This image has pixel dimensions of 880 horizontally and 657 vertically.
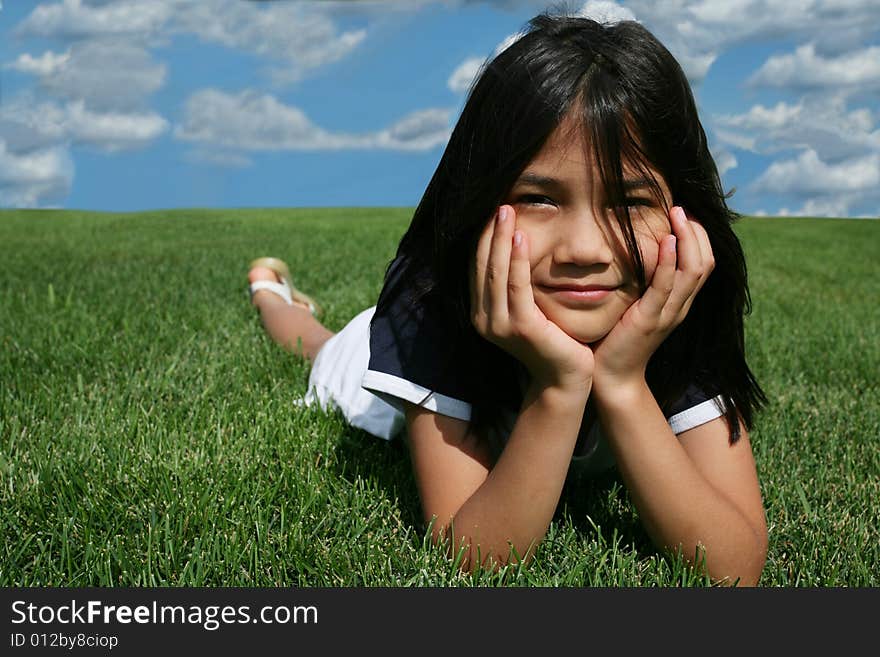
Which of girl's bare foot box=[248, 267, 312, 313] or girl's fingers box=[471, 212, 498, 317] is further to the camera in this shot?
girl's bare foot box=[248, 267, 312, 313]

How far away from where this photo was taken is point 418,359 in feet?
8.27

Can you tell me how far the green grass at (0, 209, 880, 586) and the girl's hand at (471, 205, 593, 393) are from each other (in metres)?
0.53

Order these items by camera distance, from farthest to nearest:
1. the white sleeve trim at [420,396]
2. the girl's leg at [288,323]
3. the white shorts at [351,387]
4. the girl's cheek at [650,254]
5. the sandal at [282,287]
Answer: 1. the sandal at [282,287]
2. the girl's leg at [288,323]
3. the white shorts at [351,387]
4. the white sleeve trim at [420,396]
5. the girl's cheek at [650,254]

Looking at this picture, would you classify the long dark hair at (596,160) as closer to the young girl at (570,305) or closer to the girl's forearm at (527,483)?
the young girl at (570,305)

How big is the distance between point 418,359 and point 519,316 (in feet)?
1.64

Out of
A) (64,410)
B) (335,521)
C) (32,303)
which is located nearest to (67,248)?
(32,303)

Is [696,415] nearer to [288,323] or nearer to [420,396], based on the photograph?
[420,396]

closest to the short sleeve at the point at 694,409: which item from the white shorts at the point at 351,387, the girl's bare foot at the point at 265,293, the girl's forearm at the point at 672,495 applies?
the girl's forearm at the point at 672,495

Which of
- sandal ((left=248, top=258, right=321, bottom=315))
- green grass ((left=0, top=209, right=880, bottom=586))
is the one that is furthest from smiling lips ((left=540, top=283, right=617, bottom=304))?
sandal ((left=248, top=258, right=321, bottom=315))

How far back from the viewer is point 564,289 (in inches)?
85.0

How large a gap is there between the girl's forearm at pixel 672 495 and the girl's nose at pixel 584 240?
0.37m

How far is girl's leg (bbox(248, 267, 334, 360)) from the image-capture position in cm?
462

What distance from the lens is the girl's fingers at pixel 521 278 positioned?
6.84 ft

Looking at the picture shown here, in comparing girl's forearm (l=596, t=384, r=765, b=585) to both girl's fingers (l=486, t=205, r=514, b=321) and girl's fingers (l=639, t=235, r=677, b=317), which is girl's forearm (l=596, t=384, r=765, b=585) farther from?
girl's fingers (l=486, t=205, r=514, b=321)
